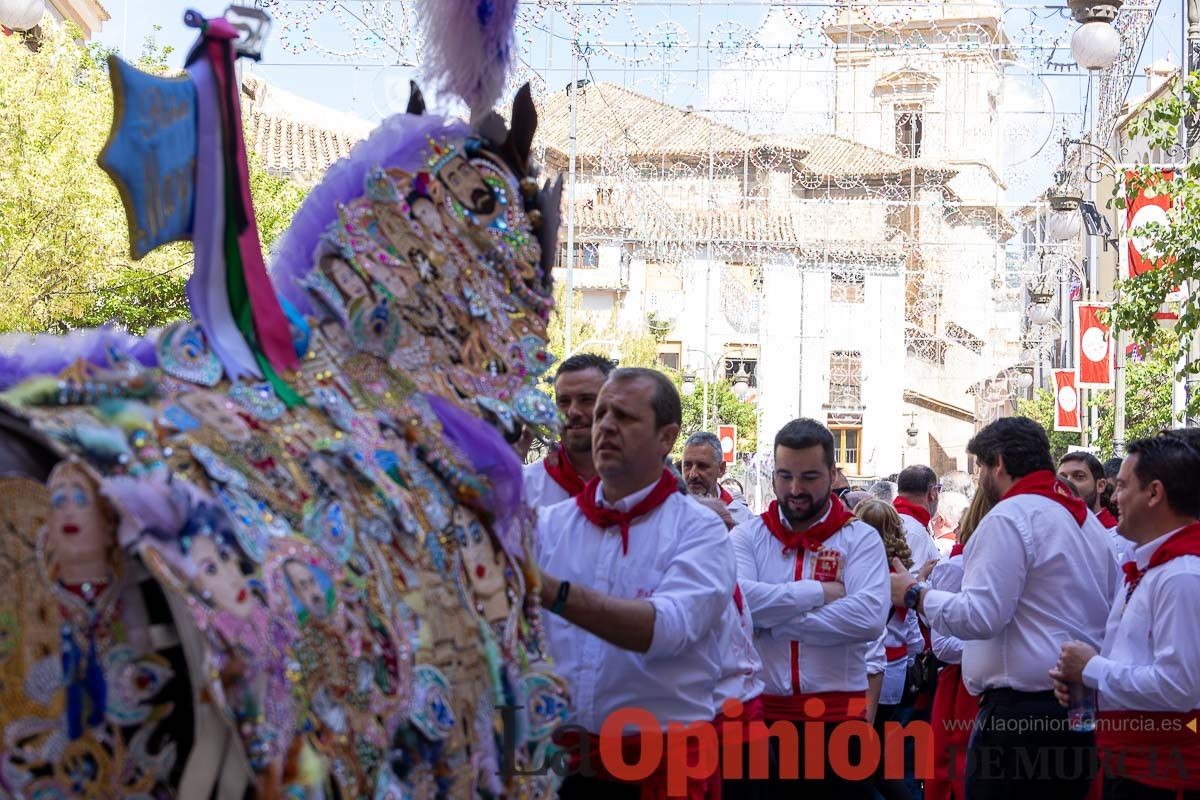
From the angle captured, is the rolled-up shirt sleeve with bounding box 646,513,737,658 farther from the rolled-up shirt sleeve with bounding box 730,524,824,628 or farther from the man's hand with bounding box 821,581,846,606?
the man's hand with bounding box 821,581,846,606

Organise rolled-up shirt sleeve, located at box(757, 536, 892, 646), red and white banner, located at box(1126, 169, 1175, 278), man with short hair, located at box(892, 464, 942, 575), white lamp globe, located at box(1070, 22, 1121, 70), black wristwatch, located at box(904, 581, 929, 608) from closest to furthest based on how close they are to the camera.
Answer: rolled-up shirt sleeve, located at box(757, 536, 892, 646) → black wristwatch, located at box(904, 581, 929, 608) → man with short hair, located at box(892, 464, 942, 575) → red and white banner, located at box(1126, 169, 1175, 278) → white lamp globe, located at box(1070, 22, 1121, 70)

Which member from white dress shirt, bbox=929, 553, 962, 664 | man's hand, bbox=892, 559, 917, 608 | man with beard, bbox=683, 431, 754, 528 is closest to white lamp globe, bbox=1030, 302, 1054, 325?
man with beard, bbox=683, 431, 754, 528

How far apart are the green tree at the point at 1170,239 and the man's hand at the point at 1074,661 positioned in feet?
16.7

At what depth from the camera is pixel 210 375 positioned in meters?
2.16

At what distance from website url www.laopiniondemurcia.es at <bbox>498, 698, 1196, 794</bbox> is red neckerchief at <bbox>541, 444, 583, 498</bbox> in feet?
2.99

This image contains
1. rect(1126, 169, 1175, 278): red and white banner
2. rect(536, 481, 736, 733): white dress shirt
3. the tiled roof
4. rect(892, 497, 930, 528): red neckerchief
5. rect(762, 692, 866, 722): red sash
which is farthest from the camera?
the tiled roof

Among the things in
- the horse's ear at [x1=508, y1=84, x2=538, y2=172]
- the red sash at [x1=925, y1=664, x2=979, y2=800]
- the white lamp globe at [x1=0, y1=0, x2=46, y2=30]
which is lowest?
the red sash at [x1=925, y1=664, x2=979, y2=800]

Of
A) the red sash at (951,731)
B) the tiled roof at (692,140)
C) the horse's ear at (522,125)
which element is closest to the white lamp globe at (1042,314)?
the tiled roof at (692,140)

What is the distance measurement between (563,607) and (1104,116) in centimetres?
1714

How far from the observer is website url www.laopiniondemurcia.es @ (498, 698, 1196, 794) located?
12.6 ft

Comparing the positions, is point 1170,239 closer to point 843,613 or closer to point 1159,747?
point 843,613

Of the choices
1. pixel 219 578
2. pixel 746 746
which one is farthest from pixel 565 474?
pixel 219 578

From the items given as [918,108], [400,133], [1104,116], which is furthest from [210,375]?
[918,108]

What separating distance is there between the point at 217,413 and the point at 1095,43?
11.6 meters
